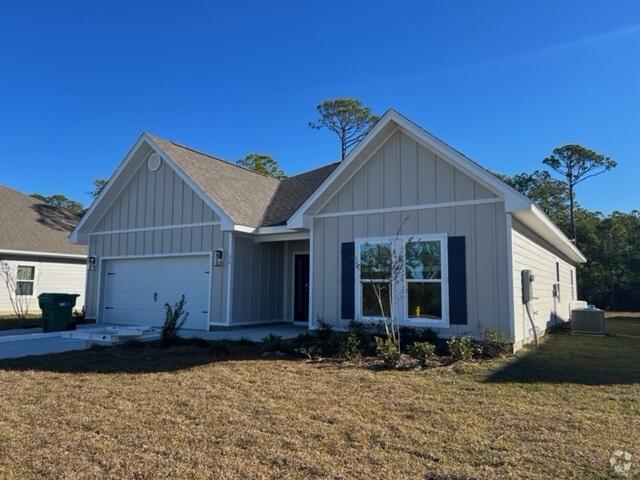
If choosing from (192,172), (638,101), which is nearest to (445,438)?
(192,172)

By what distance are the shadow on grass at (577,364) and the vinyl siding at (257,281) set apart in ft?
22.4

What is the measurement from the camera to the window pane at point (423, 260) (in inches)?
364

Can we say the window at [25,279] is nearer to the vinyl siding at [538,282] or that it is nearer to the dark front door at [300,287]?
the dark front door at [300,287]

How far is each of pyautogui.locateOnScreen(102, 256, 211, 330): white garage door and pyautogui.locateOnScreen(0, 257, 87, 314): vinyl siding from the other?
266 inches

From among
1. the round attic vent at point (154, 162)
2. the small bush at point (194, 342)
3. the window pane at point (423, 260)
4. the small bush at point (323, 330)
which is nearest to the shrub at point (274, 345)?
the small bush at point (323, 330)

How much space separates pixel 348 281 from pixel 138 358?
448 centimetres

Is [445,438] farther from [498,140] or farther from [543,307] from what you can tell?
[498,140]

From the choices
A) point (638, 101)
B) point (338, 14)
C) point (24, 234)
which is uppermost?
point (338, 14)

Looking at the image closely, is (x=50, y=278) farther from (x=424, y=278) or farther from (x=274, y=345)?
(x=424, y=278)

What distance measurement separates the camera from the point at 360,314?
997 centimetres

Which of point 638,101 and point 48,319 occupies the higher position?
point 638,101

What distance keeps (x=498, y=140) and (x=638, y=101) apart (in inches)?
198

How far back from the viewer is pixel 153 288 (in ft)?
44.0

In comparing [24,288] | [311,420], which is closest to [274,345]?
[311,420]
